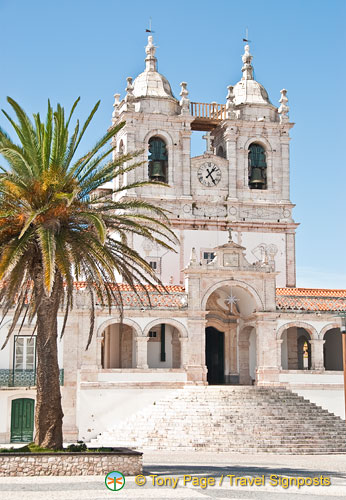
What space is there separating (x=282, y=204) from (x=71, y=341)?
1603 cm

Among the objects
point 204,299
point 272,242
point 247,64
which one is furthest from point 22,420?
point 247,64

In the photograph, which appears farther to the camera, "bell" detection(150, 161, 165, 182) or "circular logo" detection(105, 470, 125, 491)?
"bell" detection(150, 161, 165, 182)

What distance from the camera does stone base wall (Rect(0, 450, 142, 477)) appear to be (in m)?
22.7

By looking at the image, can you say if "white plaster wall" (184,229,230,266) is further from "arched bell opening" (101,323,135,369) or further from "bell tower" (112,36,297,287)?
"arched bell opening" (101,323,135,369)

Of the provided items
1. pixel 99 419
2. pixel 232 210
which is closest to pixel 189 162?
pixel 232 210

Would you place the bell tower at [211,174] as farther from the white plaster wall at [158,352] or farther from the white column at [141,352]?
the white column at [141,352]

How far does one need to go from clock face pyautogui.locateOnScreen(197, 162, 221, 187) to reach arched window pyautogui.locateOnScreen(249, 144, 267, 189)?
215cm

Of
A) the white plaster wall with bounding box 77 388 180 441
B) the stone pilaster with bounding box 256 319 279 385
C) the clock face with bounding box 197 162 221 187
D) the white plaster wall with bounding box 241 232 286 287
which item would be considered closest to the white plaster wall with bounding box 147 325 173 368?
the white plaster wall with bounding box 77 388 180 441

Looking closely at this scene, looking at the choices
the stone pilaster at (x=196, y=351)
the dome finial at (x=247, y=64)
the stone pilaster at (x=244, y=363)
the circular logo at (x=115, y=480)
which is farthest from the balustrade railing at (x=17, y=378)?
the dome finial at (x=247, y=64)

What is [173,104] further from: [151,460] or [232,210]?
[151,460]

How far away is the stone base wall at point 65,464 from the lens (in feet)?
74.4

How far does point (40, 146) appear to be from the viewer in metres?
24.7

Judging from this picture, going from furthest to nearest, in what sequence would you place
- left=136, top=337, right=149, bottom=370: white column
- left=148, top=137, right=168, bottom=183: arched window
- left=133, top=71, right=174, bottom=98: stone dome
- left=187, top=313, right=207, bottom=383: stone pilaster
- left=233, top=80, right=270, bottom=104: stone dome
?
left=233, top=80, right=270, bottom=104: stone dome < left=133, top=71, right=174, bottom=98: stone dome < left=148, top=137, right=168, bottom=183: arched window < left=187, top=313, right=207, bottom=383: stone pilaster < left=136, top=337, right=149, bottom=370: white column

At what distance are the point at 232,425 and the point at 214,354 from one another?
8867 millimetres
